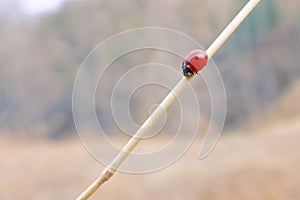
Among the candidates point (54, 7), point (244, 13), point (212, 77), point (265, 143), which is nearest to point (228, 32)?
point (244, 13)

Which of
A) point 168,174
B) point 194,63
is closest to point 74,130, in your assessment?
point 168,174

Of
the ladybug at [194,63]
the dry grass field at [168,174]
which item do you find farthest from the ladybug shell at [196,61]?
the dry grass field at [168,174]

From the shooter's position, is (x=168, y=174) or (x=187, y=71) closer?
(x=187, y=71)

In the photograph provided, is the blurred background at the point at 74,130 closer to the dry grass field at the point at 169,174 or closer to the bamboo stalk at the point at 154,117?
the dry grass field at the point at 169,174

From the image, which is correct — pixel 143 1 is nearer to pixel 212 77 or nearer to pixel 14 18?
pixel 14 18

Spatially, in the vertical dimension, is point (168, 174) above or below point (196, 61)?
below

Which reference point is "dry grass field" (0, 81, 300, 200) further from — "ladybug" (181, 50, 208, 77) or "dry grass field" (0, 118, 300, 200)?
"ladybug" (181, 50, 208, 77)

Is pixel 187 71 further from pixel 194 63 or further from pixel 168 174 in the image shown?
pixel 168 174

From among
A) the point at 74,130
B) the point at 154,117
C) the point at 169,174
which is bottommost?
the point at 169,174
